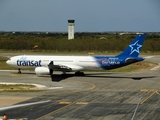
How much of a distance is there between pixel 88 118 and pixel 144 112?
22.4 feet

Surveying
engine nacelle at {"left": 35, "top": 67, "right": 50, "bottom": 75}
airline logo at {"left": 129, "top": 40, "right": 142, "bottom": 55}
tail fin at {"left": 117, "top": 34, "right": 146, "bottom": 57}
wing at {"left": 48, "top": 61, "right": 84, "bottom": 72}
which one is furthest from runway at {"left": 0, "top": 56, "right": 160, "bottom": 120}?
airline logo at {"left": 129, "top": 40, "right": 142, "bottom": 55}

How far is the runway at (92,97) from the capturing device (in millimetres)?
36938

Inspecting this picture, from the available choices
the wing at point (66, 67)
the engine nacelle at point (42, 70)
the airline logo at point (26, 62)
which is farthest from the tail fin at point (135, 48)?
the airline logo at point (26, 62)

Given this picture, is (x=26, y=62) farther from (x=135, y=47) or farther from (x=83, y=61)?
(x=135, y=47)

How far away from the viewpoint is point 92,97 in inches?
1849

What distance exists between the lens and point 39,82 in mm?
60875

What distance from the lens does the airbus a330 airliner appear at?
216ft

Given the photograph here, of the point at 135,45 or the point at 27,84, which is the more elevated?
the point at 135,45

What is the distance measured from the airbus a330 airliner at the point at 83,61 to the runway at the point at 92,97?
186 cm

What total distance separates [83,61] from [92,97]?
21.8m

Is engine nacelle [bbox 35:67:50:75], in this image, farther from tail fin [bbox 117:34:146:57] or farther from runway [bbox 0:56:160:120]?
tail fin [bbox 117:34:146:57]

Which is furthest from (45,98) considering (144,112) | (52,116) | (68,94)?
(144,112)

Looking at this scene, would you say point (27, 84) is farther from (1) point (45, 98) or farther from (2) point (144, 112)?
(2) point (144, 112)

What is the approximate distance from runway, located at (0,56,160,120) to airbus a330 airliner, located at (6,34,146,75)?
1855 mm
